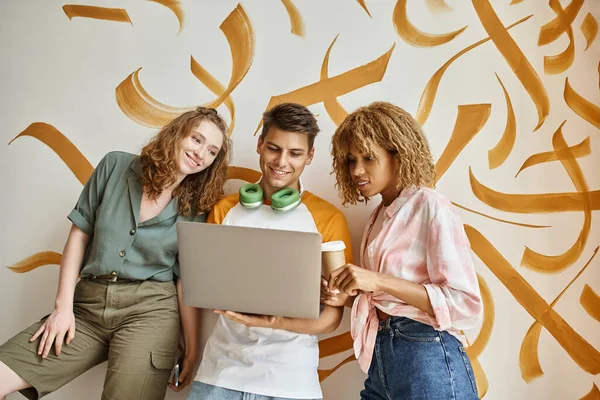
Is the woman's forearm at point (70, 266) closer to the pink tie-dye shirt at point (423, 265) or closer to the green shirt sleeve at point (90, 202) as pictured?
the green shirt sleeve at point (90, 202)

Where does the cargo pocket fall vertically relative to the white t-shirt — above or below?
below

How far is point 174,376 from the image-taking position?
141 centimetres

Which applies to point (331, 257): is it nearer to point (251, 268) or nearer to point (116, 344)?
point (251, 268)

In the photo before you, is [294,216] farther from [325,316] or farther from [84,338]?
[84,338]

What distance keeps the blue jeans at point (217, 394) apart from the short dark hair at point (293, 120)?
716 millimetres

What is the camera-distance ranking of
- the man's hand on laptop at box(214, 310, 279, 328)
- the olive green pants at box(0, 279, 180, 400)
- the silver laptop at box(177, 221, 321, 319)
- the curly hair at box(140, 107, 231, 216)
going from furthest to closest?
the curly hair at box(140, 107, 231, 216)
the olive green pants at box(0, 279, 180, 400)
the man's hand on laptop at box(214, 310, 279, 328)
the silver laptop at box(177, 221, 321, 319)

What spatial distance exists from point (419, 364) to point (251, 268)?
1.50 ft

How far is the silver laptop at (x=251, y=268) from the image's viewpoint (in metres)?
1.01

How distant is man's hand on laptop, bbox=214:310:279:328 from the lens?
115 centimetres

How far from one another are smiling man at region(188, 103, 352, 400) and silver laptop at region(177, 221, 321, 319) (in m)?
0.11

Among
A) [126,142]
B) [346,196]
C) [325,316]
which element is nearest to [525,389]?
[325,316]

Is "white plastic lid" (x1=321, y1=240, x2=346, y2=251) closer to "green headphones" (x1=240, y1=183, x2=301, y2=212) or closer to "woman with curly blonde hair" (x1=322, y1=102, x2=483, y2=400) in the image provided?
"woman with curly blonde hair" (x1=322, y1=102, x2=483, y2=400)

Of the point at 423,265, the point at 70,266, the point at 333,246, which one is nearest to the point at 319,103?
the point at 333,246

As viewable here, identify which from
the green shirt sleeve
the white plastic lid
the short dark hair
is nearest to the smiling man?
the short dark hair
